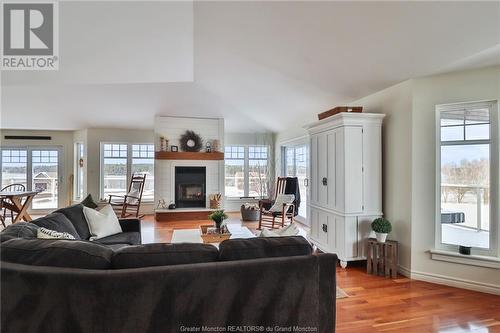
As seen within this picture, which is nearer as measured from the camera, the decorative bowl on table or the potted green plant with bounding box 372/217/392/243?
the potted green plant with bounding box 372/217/392/243

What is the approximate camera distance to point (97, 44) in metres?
3.72

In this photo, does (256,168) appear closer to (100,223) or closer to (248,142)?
(248,142)

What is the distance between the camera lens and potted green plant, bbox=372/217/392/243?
3.16m

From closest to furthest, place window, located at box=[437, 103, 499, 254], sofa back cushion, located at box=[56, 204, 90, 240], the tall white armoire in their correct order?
window, located at box=[437, 103, 499, 254] → sofa back cushion, located at box=[56, 204, 90, 240] → the tall white armoire

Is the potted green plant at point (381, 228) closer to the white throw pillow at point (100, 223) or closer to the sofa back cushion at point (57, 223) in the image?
the white throw pillow at point (100, 223)

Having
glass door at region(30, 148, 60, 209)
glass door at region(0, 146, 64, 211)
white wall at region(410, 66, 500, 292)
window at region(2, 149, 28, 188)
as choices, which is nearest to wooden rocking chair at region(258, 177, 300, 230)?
white wall at region(410, 66, 500, 292)

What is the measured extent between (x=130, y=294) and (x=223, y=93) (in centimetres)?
468

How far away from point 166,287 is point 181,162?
543 cm

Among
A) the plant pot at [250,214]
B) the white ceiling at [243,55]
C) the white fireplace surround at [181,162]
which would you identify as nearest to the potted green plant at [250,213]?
the plant pot at [250,214]

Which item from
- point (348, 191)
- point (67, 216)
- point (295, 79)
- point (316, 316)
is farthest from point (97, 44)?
point (316, 316)

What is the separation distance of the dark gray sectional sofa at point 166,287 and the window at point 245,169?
19.9ft

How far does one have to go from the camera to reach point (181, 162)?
664cm

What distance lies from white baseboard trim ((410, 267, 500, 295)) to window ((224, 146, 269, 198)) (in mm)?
4939

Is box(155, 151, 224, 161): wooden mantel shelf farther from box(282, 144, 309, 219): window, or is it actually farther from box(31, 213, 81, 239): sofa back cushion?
box(31, 213, 81, 239): sofa back cushion
